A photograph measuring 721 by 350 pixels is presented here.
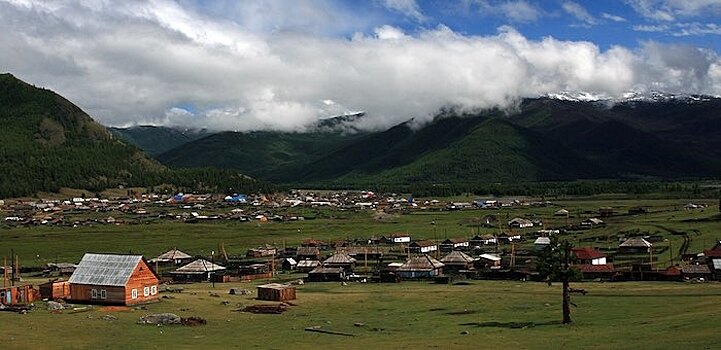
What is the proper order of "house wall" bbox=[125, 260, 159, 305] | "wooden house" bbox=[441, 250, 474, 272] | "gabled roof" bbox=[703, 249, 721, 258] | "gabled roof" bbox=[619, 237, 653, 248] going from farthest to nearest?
"gabled roof" bbox=[619, 237, 653, 248]
"wooden house" bbox=[441, 250, 474, 272]
"gabled roof" bbox=[703, 249, 721, 258]
"house wall" bbox=[125, 260, 159, 305]

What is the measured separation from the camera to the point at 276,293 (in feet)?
210

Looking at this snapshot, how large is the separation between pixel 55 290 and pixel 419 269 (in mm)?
39244

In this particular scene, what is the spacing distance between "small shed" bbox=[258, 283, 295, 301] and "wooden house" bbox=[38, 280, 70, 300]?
48.7ft

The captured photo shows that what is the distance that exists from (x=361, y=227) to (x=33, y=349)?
117m

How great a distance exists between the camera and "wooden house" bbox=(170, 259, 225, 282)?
3487 inches

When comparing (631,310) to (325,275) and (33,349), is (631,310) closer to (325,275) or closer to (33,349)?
(33,349)

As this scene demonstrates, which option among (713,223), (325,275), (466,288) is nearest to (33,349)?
(466,288)

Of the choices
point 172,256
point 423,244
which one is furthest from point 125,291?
point 423,244

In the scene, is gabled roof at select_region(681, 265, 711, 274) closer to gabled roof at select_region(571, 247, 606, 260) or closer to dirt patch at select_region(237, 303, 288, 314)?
gabled roof at select_region(571, 247, 606, 260)

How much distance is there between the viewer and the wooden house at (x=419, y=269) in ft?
287

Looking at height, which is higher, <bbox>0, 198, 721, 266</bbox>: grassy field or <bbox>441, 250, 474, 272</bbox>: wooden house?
<bbox>0, 198, 721, 266</bbox>: grassy field

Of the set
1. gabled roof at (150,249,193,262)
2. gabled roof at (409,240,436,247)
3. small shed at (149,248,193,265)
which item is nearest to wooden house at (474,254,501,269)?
gabled roof at (409,240,436,247)

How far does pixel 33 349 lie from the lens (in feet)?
130

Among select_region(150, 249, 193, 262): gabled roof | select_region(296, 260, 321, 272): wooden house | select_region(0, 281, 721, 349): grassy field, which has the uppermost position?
select_region(150, 249, 193, 262): gabled roof
